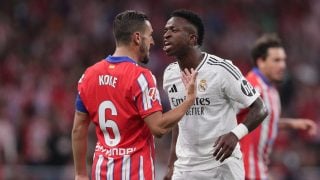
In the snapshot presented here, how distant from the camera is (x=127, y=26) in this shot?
717 centimetres

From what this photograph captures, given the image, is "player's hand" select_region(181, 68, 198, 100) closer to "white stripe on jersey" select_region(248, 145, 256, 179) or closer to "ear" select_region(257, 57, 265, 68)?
"white stripe on jersey" select_region(248, 145, 256, 179)

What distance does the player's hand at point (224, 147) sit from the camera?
7.23 metres

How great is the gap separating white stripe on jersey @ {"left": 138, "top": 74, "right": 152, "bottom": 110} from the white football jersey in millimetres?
769

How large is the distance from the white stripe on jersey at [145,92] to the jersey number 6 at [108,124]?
252 mm

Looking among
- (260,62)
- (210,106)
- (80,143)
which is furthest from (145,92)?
(260,62)

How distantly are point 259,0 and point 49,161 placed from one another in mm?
8037

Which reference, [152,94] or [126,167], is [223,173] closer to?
[126,167]

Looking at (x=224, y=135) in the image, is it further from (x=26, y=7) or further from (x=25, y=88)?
(x=26, y=7)

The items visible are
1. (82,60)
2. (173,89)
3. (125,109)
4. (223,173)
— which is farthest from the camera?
(82,60)

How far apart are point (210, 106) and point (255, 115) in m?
0.38

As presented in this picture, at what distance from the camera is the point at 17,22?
1973 cm

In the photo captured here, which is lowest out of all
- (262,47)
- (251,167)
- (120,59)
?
(251,167)

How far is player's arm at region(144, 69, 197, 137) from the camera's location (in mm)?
6930

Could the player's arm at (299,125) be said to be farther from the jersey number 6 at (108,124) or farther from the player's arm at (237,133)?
the jersey number 6 at (108,124)
